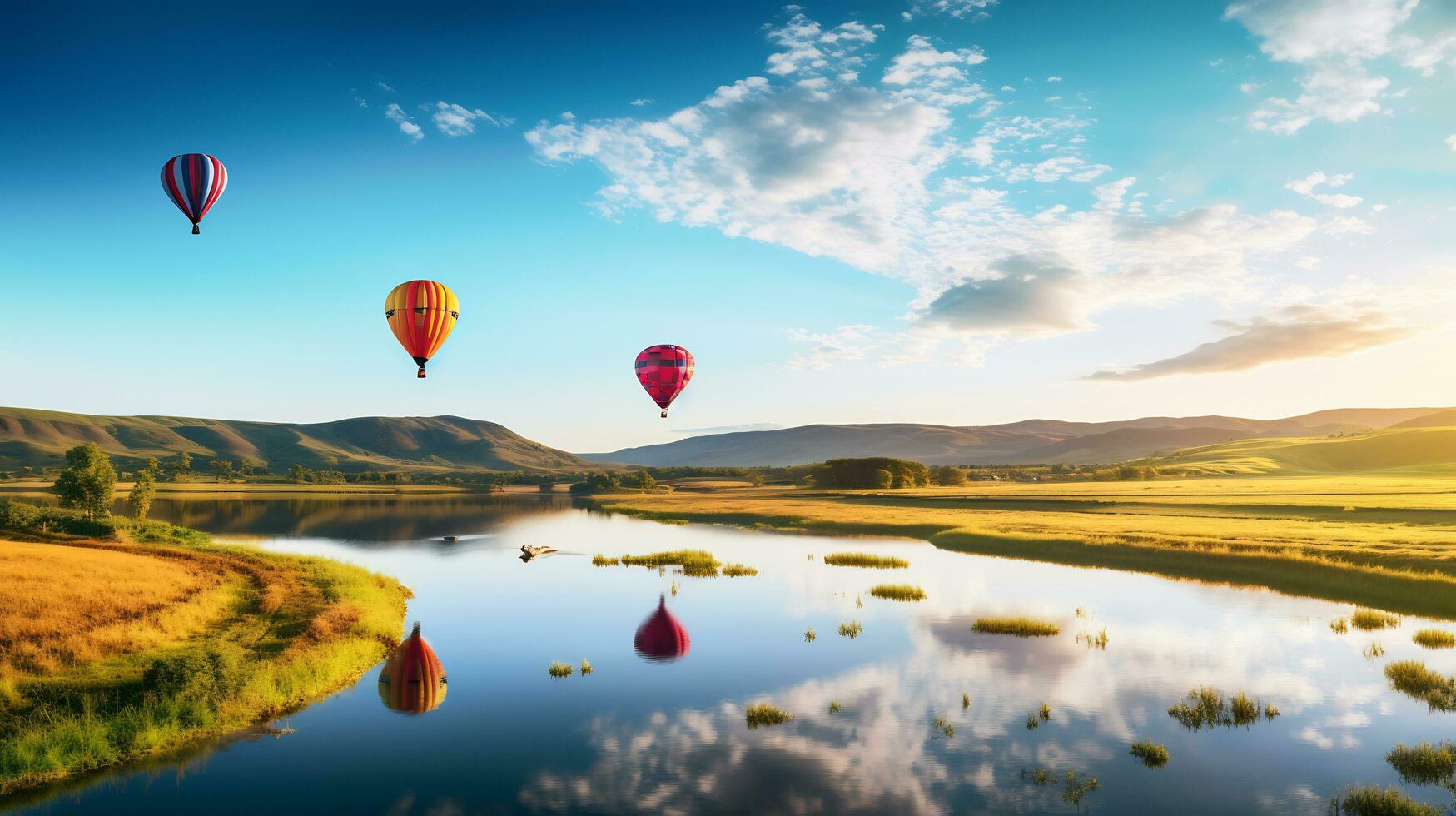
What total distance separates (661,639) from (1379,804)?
22867mm

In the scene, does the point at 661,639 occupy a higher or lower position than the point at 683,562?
lower

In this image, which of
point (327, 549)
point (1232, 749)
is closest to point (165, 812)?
point (1232, 749)

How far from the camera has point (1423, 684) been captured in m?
23.5

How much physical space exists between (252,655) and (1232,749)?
1132 inches

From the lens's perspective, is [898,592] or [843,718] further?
[898,592]

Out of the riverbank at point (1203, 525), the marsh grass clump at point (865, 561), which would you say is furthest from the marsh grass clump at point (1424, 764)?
the marsh grass clump at point (865, 561)

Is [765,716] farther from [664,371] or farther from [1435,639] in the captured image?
[664,371]

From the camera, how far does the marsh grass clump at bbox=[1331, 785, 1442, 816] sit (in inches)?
595

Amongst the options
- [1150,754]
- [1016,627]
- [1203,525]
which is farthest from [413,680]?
[1203,525]

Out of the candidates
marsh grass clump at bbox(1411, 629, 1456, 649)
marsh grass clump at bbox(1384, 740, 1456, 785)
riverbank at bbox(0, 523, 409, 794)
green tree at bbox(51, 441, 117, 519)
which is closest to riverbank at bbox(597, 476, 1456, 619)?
marsh grass clump at bbox(1411, 629, 1456, 649)

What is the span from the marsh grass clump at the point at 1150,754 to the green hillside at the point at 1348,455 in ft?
477

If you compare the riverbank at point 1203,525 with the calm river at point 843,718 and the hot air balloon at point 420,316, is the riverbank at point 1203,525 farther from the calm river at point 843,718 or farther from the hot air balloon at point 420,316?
the hot air balloon at point 420,316

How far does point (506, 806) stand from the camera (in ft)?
53.7

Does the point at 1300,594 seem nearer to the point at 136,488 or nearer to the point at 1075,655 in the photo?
the point at 1075,655
